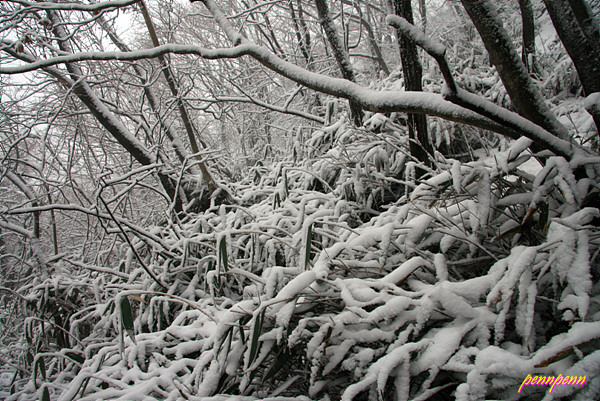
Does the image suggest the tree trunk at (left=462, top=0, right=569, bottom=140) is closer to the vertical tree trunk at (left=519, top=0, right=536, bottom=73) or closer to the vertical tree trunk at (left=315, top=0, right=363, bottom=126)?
the vertical tree trunk at (left=315, top=0, right=363, bottom=126)

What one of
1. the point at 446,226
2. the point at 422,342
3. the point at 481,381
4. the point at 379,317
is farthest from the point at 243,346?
the point at 446,226

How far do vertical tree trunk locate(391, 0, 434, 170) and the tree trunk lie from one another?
87cm

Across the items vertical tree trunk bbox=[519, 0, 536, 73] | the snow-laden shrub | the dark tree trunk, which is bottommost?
the snow-laden shrub

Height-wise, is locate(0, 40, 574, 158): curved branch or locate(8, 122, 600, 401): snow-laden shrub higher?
locate(0, 40, 574, 158): curved branch

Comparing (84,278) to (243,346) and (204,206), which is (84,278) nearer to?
(204,206)

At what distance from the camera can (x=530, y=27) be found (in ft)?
14.6

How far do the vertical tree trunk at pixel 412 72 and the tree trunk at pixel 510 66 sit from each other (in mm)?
870

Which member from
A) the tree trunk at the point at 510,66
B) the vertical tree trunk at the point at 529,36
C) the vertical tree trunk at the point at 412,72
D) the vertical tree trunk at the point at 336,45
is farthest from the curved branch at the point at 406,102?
the vertical tree trunk at the point at 529,36

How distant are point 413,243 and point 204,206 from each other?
3.17 meters

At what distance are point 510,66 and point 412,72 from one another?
1.06 m

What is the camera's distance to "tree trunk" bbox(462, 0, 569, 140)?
118 centimetres

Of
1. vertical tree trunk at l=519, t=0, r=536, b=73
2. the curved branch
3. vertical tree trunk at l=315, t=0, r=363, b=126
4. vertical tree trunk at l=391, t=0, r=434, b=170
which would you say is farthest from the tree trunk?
vertical tree trunk at l=519, t=0, r=536, b=73

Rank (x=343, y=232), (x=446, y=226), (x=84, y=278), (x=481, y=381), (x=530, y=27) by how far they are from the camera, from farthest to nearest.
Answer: (x=530, y=27)
(x=84, y=278)
(x=343, y=232)
(x=446, y=226)
(x=481, y=381)

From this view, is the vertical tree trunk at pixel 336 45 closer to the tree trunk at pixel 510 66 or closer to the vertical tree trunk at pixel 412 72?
the vertical tree trunk at pixel 412 72
